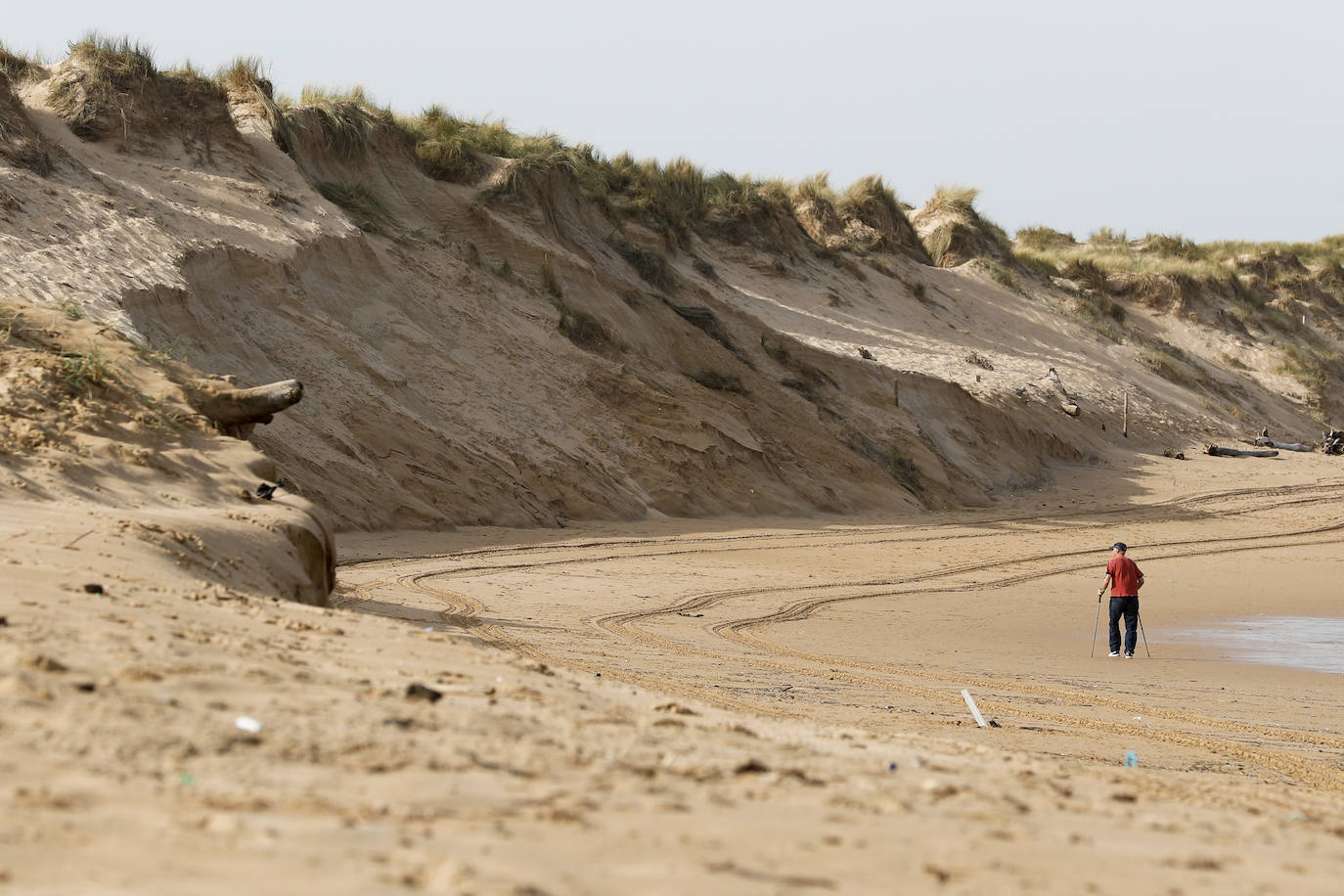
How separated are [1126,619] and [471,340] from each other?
36.0 ft

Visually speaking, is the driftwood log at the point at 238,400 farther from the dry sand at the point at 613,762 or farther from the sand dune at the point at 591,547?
the dry sand at the point at 613,762

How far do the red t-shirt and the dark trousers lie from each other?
0.18 feet

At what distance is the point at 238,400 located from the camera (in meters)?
9.77

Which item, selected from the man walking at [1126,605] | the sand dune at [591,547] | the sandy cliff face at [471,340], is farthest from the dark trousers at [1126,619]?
the sandy cliff face at [471,340]

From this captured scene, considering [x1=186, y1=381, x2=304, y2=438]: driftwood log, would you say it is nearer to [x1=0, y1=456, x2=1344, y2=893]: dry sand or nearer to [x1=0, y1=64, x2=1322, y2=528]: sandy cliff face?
[x1=0, y1=456, x2=1344, y2=893]: dry sand

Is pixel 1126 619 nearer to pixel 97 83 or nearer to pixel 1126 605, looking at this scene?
pixel 1126 605

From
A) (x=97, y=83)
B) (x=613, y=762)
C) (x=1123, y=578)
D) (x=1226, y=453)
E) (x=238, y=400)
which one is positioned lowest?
(x=1123, y=578)

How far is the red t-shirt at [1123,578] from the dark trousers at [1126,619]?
0.05 metres

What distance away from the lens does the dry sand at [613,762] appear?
286cm

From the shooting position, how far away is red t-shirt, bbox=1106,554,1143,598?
1091cm

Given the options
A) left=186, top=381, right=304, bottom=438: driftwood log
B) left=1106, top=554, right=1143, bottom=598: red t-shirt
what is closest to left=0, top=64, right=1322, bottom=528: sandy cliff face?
left=186, top=381, right=304, bottom=438: driftwood log

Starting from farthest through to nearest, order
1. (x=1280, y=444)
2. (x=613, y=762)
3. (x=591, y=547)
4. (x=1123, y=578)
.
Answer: (x=1280, y=444), (x=591, y=547), (x=1123, y=578), (x=613, y=762)

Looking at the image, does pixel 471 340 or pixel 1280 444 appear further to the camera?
pixel 1280 444

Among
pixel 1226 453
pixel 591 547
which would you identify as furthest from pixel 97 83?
pixel 1226 453
